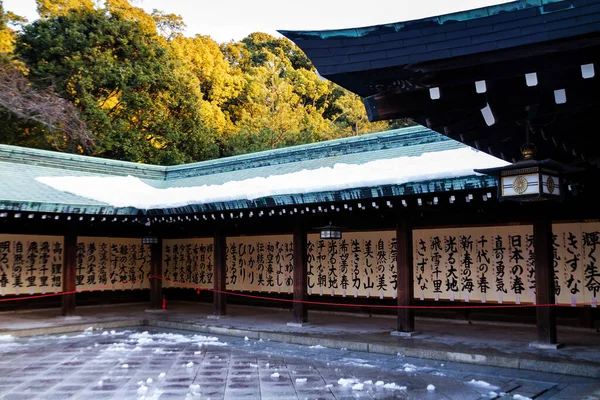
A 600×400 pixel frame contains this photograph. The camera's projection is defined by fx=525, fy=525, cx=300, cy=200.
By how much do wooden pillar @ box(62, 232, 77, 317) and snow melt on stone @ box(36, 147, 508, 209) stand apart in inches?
53.3

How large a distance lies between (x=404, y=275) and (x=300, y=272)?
263 centimetres

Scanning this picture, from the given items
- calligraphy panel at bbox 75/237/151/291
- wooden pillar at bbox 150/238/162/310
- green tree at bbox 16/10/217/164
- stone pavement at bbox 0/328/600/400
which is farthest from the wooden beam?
green tree at bbox 16/10/217/164

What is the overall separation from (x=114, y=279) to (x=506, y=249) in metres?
12.1

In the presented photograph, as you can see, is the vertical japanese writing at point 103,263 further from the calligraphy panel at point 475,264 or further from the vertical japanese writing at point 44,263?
the calligraphy panel at point 475,264

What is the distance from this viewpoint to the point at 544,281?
941 cm

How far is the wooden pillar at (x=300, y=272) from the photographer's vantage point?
12461 mm

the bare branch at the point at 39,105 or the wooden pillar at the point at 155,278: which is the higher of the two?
the bare branch at the point at 39,105

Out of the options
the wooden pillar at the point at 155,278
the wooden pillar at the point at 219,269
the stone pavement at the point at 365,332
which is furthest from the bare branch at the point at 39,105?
the wooden pillar at the point at 219,269

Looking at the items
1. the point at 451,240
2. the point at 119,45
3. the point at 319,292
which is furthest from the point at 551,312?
the point at 119,45

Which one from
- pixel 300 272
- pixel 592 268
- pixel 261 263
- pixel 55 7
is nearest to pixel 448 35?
pixel 592 268

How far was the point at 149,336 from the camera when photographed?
1241cm

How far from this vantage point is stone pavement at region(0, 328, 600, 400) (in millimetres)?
7289

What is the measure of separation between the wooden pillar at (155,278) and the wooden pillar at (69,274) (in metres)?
2.47

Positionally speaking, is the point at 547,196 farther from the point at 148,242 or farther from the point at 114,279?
the point at 114,279
